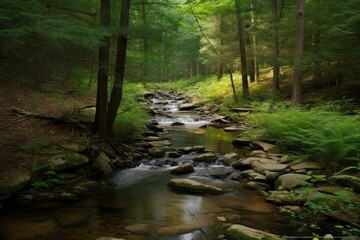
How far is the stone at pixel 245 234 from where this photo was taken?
15.2 ft

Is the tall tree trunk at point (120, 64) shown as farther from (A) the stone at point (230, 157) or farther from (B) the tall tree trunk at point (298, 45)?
(B) the tall tree trunk at point (298, 45)

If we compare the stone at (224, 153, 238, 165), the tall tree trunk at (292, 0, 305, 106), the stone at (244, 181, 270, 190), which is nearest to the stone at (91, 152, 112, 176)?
the stone at (224, 153, 238, 165)

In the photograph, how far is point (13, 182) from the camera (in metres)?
6.16

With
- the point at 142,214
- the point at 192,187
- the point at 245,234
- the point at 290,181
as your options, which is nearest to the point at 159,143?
the point at 192,187

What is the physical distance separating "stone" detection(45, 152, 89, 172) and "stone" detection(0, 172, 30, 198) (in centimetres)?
76

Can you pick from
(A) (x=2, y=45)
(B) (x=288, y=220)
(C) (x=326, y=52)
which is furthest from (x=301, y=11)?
(A) (x=2, y=45)

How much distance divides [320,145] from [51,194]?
21.3 feet

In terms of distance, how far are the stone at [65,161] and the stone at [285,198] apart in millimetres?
4737

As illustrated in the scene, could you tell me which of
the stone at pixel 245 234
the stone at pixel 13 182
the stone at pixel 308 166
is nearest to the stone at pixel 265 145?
the stone at pixel 308 166

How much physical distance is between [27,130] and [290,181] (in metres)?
7.03

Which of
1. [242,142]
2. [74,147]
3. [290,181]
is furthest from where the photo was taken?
[242,142]

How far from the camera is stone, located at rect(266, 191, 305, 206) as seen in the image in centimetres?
629

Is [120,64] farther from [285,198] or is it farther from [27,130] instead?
[285,198]

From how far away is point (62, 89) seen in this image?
44.5 feet
